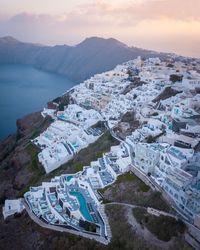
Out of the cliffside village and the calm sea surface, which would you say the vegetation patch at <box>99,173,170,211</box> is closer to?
the cliffside village

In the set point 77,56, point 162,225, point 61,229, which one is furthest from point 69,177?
point 77,56

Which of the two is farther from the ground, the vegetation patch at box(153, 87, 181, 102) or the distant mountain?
the vegetation patch at box(153, 87, 181, 102)

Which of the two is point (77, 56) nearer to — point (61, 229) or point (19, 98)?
point (19, 98)

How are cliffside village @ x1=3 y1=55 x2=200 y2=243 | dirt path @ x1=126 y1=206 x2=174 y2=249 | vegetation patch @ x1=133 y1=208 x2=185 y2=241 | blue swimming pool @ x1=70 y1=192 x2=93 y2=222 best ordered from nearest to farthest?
dirt path @ x1=126 y1=206 x2=174 y2=249 < vegetation patch @ x1=133 y1=208 x2=185 y2=241 < cliffside village @ x1=3 y1=55 x2=200 y2=243 < blue swimming pool @ x1=70 y1=192 x2=93 y2=222

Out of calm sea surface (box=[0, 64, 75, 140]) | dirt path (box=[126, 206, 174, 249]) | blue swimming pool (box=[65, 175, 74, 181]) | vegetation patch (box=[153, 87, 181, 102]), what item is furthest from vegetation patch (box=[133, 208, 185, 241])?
calm sea surface (box=[0, 64, 75, 140])

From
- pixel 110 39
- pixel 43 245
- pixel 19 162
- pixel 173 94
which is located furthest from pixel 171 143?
pixel 110 39

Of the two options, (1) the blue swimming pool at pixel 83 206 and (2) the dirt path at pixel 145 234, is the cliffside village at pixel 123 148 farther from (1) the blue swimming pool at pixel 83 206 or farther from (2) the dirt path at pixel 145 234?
(2) the dirt path at pixel 145 234
